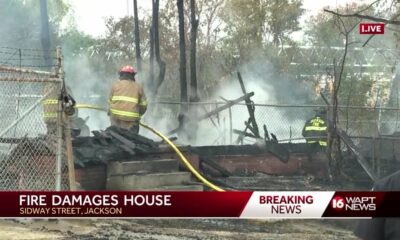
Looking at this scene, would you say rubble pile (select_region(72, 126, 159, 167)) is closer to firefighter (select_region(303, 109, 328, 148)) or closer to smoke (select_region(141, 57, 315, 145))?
firefighter (select_region(303, 109, 328, 148))

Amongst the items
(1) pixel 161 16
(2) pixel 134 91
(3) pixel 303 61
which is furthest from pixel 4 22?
(2) pixel 134 91

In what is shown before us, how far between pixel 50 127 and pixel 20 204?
14.0 ft

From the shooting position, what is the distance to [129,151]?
9797 mm

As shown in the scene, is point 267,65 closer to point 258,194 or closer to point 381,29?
point 381,29

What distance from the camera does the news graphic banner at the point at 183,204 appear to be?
4605mm

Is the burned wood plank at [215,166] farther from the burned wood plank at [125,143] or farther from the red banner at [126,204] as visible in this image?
the red banner at [126,204]

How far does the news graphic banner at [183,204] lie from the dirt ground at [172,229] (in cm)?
168

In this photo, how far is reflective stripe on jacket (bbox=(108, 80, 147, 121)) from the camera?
11133 mm

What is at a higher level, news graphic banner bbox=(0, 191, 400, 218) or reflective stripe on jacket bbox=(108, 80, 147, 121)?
reflective stripe on jacket bbox=(108, 80, 147, 121)

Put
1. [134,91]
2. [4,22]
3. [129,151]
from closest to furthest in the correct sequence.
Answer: [129,151]
[134,91]
[4,22]

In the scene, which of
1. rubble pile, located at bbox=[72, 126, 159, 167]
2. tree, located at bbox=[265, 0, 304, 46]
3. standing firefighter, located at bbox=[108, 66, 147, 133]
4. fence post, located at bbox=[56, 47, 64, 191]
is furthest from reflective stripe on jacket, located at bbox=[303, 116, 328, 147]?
tree, located at bbox=[265, 0, 304, 46]

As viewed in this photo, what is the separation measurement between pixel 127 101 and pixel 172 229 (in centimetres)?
406

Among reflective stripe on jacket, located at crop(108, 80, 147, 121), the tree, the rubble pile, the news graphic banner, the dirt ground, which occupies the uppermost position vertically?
the tree

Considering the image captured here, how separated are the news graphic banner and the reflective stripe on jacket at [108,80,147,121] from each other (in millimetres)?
6088
